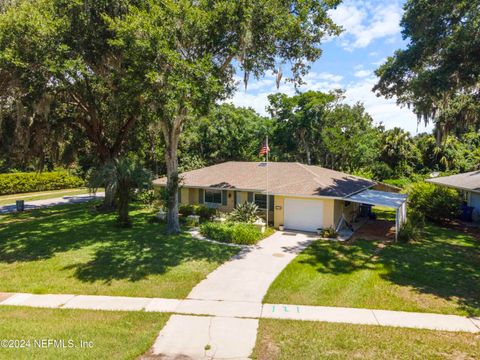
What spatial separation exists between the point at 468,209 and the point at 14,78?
2960 cm

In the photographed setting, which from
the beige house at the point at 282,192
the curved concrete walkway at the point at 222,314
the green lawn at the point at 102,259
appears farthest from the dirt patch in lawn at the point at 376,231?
the curved concrete walkway at the point at 222,314

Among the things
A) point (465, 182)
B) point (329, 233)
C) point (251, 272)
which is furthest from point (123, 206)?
point (465, 182)

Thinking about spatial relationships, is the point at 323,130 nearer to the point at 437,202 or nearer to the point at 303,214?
the point at 437,202

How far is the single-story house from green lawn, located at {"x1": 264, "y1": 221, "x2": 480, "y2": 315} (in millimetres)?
2599

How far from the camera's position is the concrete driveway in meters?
10.7

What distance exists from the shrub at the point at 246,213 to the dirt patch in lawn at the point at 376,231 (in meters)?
5.99

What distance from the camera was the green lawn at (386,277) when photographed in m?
10.0

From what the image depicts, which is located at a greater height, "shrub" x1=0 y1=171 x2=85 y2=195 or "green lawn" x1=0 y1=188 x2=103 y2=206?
"shrub" x1=0 y1=171 x2=85 y2=195

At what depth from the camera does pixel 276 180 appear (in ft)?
73.7

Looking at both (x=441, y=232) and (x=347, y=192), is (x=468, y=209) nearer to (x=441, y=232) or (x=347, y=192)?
(x=441, y=232)

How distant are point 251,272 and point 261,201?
9376 millimetres

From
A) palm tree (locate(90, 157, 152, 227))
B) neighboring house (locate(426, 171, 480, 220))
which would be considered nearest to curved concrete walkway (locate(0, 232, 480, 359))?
palm tree (locate(90, 157, 152, 227))

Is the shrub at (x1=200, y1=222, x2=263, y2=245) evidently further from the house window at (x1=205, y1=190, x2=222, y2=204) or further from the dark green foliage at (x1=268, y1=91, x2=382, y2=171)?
the dark green foliage at (x1=268, y1=91, x2=382, y2=171)

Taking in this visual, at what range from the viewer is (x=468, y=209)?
23531 millimetres
